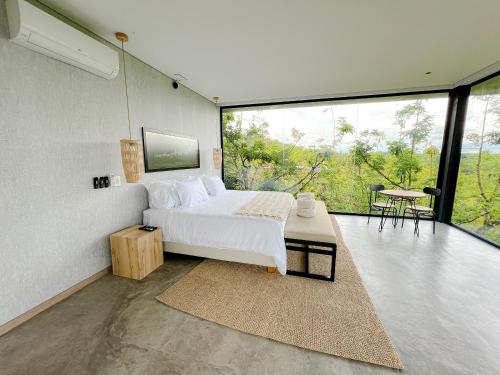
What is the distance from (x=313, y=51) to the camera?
97.5 inches

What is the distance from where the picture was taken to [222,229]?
2.36 metres

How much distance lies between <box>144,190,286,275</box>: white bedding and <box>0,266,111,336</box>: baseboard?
0.76 m

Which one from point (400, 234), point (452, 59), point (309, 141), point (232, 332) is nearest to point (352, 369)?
point (232, 332)

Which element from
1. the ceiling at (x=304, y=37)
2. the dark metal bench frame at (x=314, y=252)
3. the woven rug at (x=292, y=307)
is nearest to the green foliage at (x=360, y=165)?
the ceiling at (x=304, y=37)

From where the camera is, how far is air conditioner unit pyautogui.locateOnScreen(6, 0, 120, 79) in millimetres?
1473

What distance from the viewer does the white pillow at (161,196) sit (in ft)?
8.81

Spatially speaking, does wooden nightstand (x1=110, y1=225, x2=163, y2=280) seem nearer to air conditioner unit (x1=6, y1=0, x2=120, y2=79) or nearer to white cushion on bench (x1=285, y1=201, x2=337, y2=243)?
white cushion on bench (x1=285, y1=201, x2=337, y2=243)

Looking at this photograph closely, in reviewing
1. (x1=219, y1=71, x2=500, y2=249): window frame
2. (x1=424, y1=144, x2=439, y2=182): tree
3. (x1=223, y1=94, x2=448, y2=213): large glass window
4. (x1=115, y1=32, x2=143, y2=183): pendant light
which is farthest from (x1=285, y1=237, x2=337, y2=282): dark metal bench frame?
(x1=424, y1=144, x2=439, y2=182): tree

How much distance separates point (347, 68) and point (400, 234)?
2.88 m

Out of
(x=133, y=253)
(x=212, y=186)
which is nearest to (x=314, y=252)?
(x=133, y=253)

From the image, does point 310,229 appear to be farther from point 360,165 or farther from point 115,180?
point 360,165

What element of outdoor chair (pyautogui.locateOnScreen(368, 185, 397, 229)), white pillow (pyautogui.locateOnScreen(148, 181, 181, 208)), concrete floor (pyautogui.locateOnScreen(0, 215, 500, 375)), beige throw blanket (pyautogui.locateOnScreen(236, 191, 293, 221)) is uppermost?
white pillow (pyautogui.locateOnScreen(148, 181, 181, 208))

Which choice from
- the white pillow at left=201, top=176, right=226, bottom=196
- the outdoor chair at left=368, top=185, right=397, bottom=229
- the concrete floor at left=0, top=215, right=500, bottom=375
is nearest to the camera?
the concrete floor at left=0, top=215, right=500, bottom=375

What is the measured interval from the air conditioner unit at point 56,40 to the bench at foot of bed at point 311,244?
2619 millimetres
